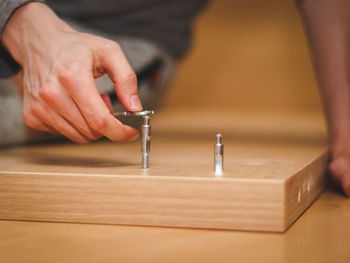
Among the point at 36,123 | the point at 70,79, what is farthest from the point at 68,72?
the point at 36,123

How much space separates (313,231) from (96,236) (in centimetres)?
25

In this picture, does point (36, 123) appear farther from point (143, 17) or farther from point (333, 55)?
point (143, 17)

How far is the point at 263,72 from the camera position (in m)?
2.64

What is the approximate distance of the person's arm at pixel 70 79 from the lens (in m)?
0.64

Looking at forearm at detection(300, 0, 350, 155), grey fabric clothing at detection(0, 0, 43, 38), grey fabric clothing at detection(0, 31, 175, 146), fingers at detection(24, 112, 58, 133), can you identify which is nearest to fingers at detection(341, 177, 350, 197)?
forearm at detection(300, 0, 350, 155)

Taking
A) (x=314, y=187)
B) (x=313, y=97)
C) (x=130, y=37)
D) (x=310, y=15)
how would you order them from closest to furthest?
(x=314, y=187), (x=310, y=15), (x=130, y=37), (x=313, y=97)

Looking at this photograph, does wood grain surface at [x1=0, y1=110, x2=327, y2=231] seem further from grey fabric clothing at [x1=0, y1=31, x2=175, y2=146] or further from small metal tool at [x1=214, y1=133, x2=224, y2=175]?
grey fabric clothing at [x1=0, y1=31, x2=175, y2=146]

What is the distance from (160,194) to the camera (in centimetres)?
59

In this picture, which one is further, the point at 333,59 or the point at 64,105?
the point at 333,59

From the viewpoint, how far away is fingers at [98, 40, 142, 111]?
653 mm

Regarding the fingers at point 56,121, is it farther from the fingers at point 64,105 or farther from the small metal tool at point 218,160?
the small metal tool at point 218,160

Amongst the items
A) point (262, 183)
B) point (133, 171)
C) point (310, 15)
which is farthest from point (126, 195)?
point (310, 15)

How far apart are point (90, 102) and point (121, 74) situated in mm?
56

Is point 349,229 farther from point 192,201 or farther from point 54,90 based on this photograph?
point 54,90
